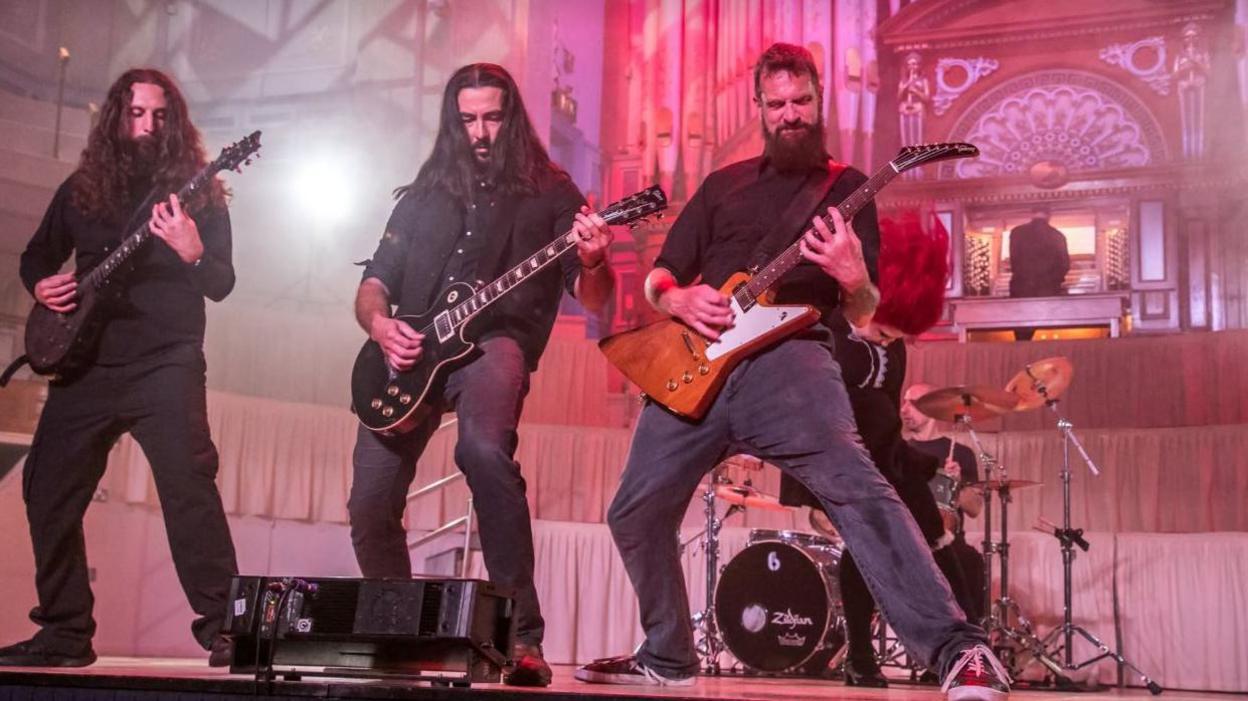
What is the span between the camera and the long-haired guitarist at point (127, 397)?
14.7 ft

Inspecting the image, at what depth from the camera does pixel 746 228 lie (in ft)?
12.6

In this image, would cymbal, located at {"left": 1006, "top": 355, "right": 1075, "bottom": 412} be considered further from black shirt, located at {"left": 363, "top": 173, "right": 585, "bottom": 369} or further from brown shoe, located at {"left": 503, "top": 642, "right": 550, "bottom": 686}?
brown shoe, located at {"left": 503, "top": 642, "right": 550, "bottom": 686}

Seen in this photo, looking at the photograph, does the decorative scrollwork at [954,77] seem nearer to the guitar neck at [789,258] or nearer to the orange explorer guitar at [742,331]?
the orange explorer guitar at [742,331]

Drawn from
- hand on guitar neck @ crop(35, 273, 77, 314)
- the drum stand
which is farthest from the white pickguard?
the drum stand

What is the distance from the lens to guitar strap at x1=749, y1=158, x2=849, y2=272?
12.2ft

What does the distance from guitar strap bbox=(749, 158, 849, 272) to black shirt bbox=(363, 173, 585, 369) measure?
2.16 feet

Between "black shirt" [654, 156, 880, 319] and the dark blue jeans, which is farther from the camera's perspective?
"black shirt" [654, 156, 880, 319]

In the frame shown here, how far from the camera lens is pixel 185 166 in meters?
5.11

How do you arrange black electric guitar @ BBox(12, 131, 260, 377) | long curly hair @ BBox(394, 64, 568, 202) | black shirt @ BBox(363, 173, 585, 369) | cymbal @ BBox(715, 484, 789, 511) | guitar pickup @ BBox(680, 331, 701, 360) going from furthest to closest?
cymbal @ BBox(715, 484, 789, 511) < black electric guitar @ BBox(12, 131, 260, 377) < long curly hair @ BBox(394, 64, 568, 202) < black shirt @ BBox(363, 173, 585, 369) < guitar pickup @ BBox(680, 331, 701, 360)

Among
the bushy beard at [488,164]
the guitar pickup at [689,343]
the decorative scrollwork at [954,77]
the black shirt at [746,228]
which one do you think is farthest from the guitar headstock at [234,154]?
the decorative scrollwork at [954,77]

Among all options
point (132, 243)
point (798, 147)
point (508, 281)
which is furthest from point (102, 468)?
point (798, 147)

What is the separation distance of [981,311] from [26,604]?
7.11 metres

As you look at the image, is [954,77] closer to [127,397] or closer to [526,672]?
[127,397]

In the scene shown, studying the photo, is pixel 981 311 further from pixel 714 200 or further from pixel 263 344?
pixel 714 200
